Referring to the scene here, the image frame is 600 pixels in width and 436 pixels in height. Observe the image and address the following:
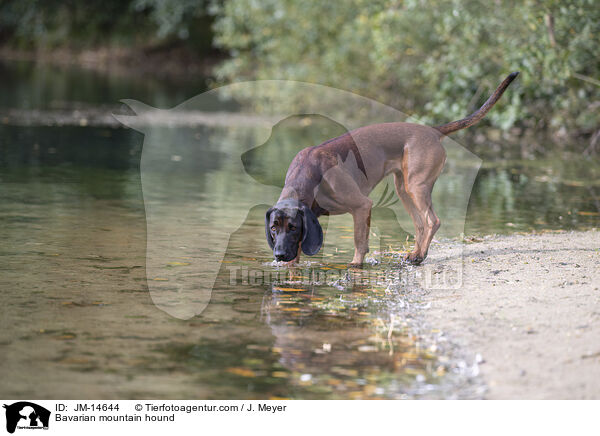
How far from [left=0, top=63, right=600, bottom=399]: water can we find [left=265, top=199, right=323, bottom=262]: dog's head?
1.07 feet

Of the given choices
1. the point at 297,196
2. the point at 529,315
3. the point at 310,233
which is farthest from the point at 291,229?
the point at 529,315

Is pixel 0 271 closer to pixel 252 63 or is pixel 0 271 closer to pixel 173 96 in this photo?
pixel 252 63

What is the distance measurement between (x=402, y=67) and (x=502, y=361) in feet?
60.1

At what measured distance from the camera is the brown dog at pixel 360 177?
7.98m

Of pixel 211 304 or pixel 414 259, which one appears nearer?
pixel 211 304

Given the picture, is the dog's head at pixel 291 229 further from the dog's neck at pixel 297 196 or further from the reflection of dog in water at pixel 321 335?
the reflection of dog in water at pixel 321 335

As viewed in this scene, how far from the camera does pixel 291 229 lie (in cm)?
789

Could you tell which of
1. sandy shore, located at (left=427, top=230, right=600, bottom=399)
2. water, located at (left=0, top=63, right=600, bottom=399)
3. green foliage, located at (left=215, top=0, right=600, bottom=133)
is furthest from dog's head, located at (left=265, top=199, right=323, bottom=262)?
green foliage, located at (left=215, top=0, right=600, bottom=133)

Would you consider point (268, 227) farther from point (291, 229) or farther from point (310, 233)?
point (310, 233)

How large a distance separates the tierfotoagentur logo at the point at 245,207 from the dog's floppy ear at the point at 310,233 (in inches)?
14.0

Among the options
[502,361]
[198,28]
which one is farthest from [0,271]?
[198,28]

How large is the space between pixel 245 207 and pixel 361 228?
3610 mm
